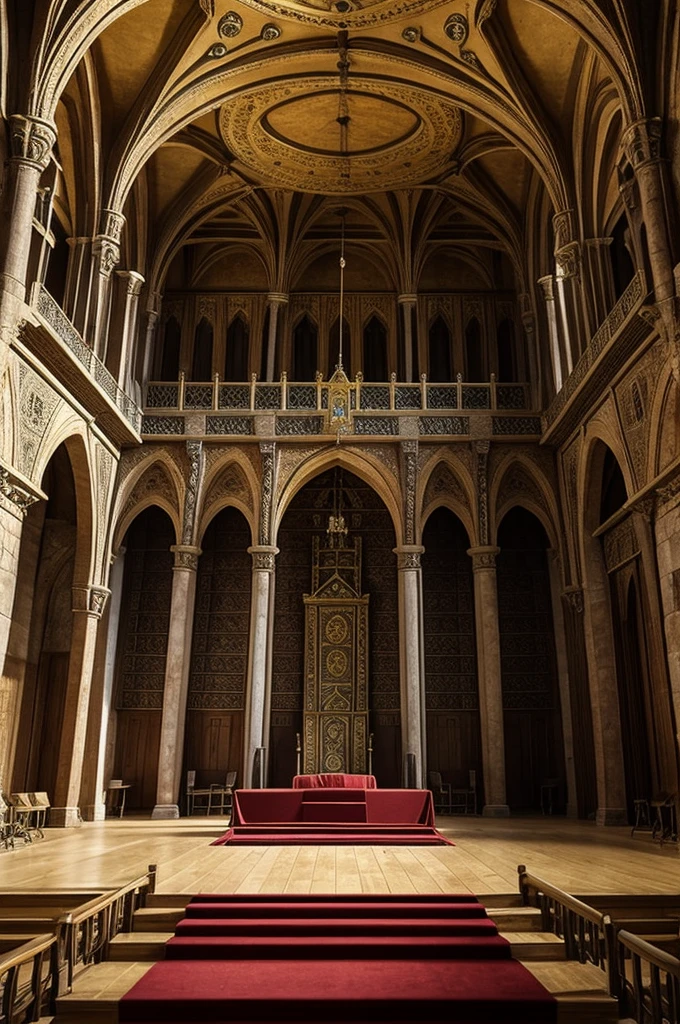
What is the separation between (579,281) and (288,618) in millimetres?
9846

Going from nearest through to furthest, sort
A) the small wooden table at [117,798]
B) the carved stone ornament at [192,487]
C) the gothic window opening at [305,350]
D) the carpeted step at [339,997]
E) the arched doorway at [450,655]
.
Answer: the carpeted step at [339,997] < the small wooden table at [117,798] < the carved stone ornament at [192,487] < the arched doorway at [450,655] < the gothic window opening at [305,350]

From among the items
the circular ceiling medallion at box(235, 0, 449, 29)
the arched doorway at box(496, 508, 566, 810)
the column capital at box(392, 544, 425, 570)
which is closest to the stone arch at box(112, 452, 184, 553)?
the column capital at box(392, 544, 425, 570)

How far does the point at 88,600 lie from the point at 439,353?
10302 millimetres

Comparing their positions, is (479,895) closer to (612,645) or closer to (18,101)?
(612,645)

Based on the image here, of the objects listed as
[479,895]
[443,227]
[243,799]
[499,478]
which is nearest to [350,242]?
[443,227]

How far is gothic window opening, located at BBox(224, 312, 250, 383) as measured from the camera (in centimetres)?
2019

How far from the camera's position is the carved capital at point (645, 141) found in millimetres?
10852

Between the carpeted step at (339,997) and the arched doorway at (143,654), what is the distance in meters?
13.8

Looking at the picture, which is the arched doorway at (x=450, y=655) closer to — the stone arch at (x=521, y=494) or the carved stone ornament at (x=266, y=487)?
the stone arch at (x=521, y=494)

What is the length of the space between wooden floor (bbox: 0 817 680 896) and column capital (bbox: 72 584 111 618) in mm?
4251

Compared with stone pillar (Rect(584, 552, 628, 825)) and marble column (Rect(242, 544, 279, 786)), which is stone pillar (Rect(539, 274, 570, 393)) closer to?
stone pillar (Rect(584, 552, 628, 825))

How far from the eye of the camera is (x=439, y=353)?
20250 mm

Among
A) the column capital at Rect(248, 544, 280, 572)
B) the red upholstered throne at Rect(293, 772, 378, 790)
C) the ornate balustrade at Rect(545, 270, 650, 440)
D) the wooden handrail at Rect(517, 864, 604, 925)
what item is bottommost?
the wooden handrail at Rect(517, 864, 604, 925)

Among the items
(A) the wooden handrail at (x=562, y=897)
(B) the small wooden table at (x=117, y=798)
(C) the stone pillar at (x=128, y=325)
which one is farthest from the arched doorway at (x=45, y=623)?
(A) the wooden handrail at (x=562, y=897)
